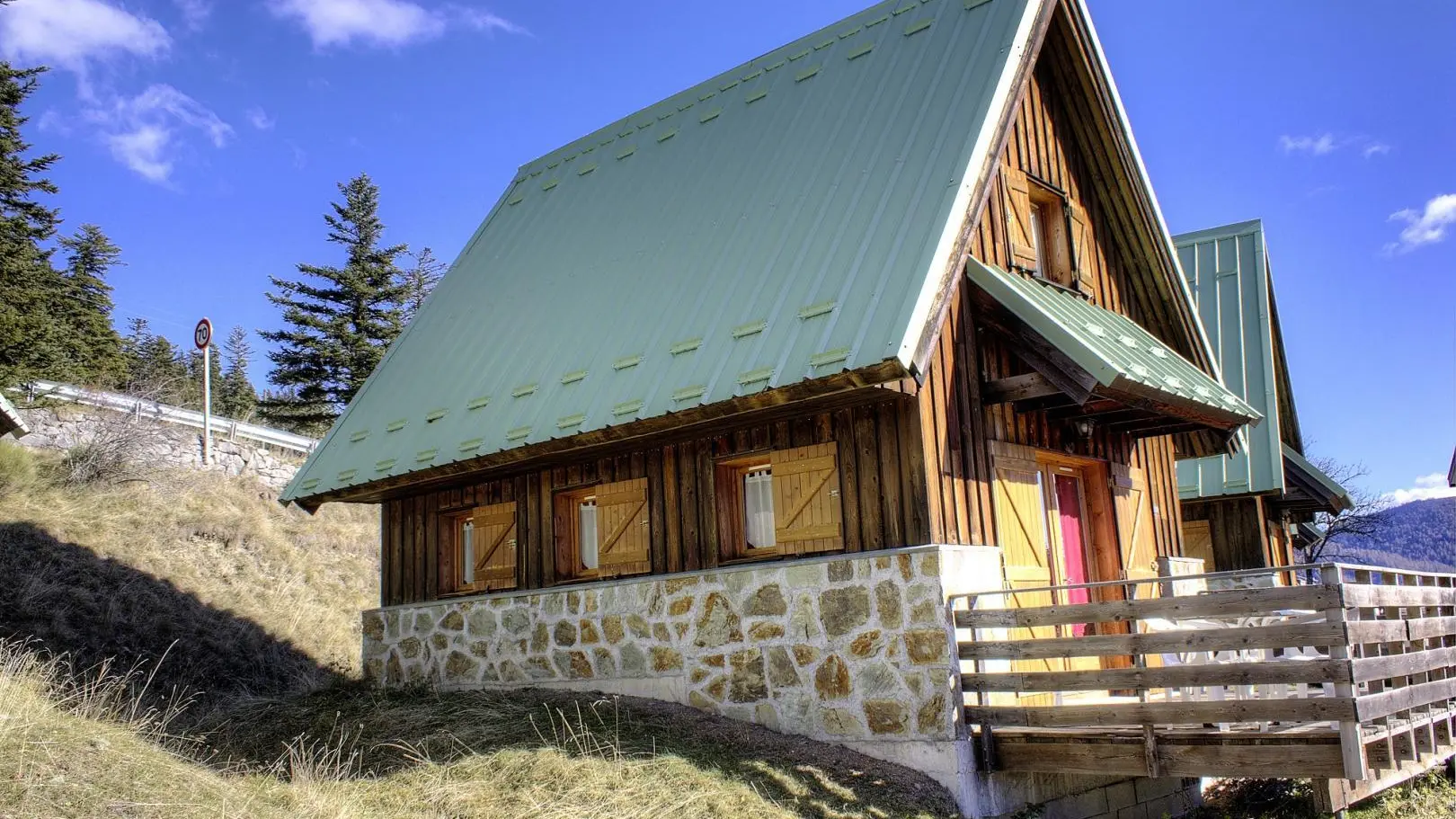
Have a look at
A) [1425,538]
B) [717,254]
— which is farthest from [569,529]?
[1425,538]

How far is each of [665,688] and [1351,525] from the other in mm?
28577

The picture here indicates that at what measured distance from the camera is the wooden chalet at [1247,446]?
1634cm

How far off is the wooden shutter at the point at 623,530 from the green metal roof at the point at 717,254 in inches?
41.7

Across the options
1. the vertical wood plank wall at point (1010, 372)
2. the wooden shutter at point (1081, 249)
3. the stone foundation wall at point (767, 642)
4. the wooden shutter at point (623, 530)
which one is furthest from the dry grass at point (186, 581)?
the wooden shutter at point (1081, 249)

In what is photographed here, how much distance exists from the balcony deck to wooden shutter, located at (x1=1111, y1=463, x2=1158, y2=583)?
2417mm

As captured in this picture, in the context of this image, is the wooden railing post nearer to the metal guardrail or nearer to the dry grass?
the dry grass

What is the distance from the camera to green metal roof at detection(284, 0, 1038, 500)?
9758 mm

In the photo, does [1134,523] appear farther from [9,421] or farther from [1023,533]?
[9,421]

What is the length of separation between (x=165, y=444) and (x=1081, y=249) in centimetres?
1778

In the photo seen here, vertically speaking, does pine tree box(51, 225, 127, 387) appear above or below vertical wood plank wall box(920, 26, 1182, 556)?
above

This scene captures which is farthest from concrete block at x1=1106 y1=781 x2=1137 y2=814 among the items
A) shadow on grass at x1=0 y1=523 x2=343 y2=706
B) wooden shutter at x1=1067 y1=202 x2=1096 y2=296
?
shadow on grass at x1=0 y1=523 x2=343 y2=706

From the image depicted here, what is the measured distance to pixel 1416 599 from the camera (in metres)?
9.22

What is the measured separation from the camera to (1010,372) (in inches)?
431

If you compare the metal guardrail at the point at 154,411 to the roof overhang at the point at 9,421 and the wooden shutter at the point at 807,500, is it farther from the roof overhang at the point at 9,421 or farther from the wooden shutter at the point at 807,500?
the wooden shutter at the point at 807,500
